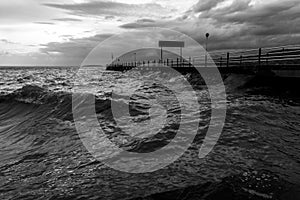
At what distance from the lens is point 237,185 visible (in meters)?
3.43

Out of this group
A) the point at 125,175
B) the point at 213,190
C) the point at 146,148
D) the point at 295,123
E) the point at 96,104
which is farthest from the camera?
the point at 96,104

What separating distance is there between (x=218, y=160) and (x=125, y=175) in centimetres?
183

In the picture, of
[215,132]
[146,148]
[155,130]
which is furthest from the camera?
[155,130]

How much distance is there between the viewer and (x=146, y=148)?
17.5ft

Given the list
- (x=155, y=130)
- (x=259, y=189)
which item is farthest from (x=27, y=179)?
(x=259, y=189)

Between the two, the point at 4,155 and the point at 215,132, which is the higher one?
the point at 215,132

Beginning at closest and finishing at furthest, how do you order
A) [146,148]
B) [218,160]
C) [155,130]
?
1. [218,160]
2. [146,148]
3. [155,130]

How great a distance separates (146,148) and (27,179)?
2.51m

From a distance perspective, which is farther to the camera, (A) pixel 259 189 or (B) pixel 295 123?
(B) pixel 295 123

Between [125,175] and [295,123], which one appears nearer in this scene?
[125,175]

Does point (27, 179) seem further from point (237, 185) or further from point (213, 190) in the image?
point (237, 185)

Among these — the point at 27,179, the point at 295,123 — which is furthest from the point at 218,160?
the point at 295,123

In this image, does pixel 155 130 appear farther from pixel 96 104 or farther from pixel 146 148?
pixel 96 104

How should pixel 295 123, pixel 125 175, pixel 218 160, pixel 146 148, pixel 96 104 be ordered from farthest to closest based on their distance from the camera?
pixel 96 104 → pixel 295 123 → pixel 146 148 → pixel 218 160 → pixel 125 175
